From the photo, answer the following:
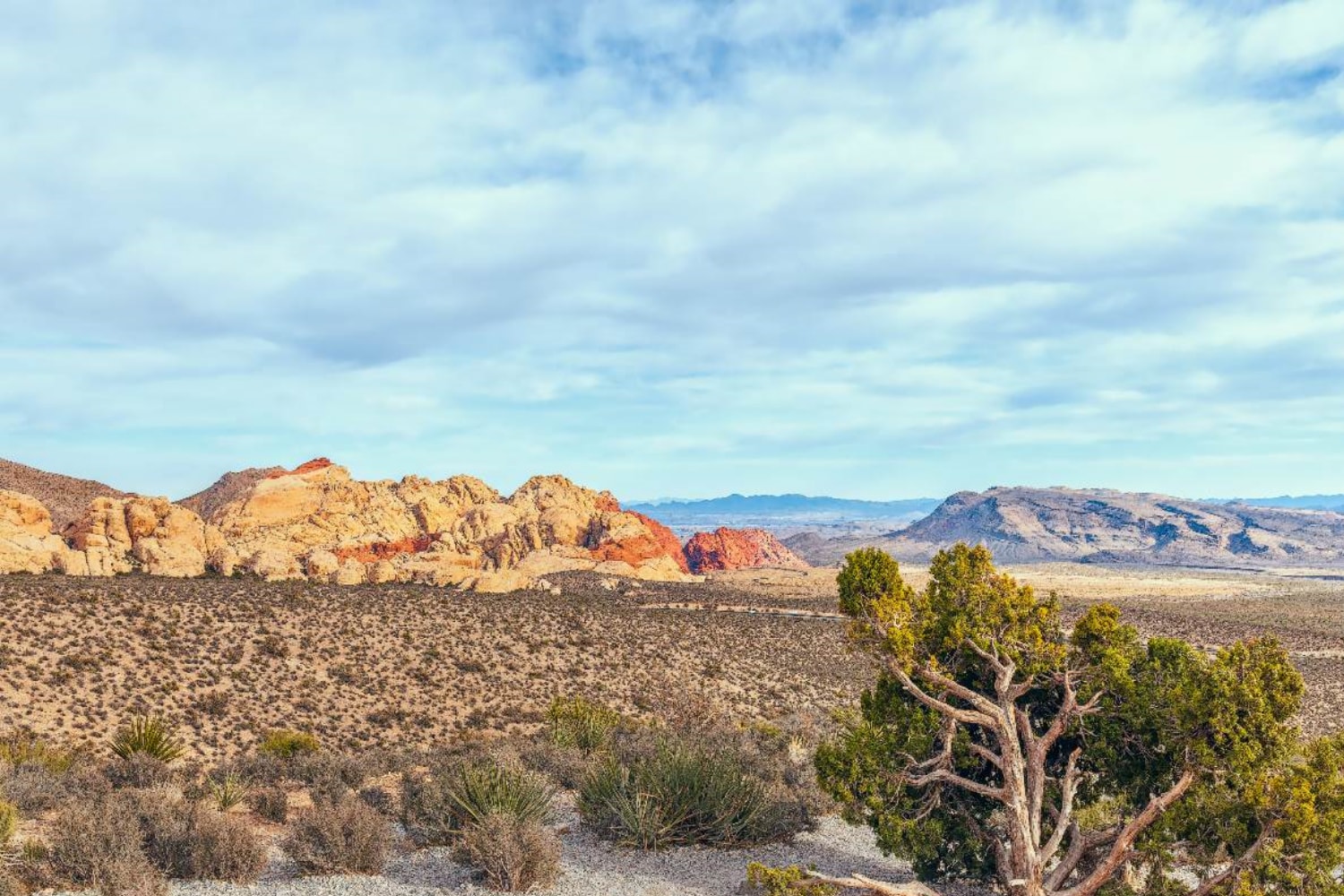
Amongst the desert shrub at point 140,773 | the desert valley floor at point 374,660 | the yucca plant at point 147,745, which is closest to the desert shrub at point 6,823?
the desert shrub at point 140,773

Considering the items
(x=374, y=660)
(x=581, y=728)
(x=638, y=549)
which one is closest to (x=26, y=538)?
(x=374, y=660)

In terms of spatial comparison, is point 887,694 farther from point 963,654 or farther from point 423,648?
point 423,648

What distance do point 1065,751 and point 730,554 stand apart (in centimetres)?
13978

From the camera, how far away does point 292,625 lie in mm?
36781

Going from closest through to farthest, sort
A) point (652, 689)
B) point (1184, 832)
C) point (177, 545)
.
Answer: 1. point (1184, 832)
2. point (652, 689)
3. point (177, 545)

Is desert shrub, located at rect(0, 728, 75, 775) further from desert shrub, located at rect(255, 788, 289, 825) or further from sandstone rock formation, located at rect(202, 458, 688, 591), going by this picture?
sandstone rock formation, located at rect(202, 458, 688, 591)

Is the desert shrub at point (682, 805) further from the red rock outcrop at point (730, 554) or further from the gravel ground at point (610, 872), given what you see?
the red rock outcrop at point (730, 554)

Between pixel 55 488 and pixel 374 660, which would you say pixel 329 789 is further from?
pixel 55 488

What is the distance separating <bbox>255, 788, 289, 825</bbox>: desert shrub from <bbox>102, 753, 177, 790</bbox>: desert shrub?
2595mm

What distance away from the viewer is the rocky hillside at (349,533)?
4862 centimetres

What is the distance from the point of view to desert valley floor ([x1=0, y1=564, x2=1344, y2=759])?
28297 millimetres

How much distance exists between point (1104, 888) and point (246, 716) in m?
26.0

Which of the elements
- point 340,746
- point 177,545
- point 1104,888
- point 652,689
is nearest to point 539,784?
point 1104,888

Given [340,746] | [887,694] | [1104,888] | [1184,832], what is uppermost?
[887,694]
